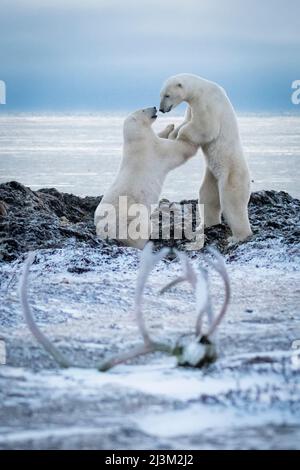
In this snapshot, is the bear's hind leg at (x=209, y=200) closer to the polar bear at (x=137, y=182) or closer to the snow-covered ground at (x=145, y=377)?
the polar bear at (x=137, y=182)

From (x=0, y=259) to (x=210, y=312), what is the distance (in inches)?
132

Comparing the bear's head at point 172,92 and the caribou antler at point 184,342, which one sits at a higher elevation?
the bear's head at point 172,92

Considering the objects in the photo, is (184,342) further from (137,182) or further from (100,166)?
(100,166)

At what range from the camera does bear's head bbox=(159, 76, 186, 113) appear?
24.9ft

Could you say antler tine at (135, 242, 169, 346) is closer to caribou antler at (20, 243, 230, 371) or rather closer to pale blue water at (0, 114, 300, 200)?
caribou antler at (20, 243, 230, 371)

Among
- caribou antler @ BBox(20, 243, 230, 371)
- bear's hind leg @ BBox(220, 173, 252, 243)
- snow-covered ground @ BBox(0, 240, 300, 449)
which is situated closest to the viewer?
snow-covered ground @ BBox(0, 240, 300, 449)

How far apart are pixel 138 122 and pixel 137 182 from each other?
1.85ft

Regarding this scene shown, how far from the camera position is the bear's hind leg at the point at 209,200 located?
840 centimetres

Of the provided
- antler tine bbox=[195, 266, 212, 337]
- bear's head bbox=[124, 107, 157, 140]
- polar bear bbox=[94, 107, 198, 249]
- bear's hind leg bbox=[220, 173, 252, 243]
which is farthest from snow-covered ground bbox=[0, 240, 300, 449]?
bear's head bbox=[124, 107, 157, 140]

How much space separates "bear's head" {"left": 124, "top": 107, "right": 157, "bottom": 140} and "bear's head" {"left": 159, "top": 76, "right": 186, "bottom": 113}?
13 centimetres

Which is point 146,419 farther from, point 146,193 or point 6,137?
point 6,137

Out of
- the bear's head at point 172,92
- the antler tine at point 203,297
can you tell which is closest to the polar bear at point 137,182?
the bear's head at point 172,92

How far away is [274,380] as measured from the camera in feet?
14.0
